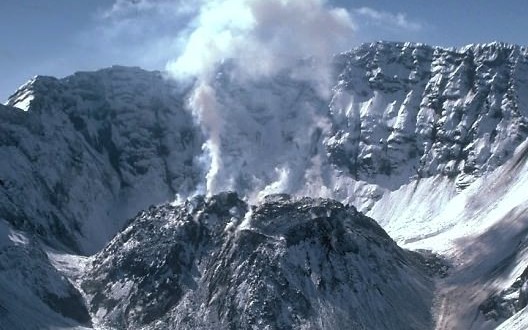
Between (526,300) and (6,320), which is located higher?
(6,320)

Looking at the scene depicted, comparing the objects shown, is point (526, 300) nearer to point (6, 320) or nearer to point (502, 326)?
point (502, 326)

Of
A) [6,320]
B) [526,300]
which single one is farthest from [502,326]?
[6,320]

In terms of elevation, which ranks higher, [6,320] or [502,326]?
[6,320]
